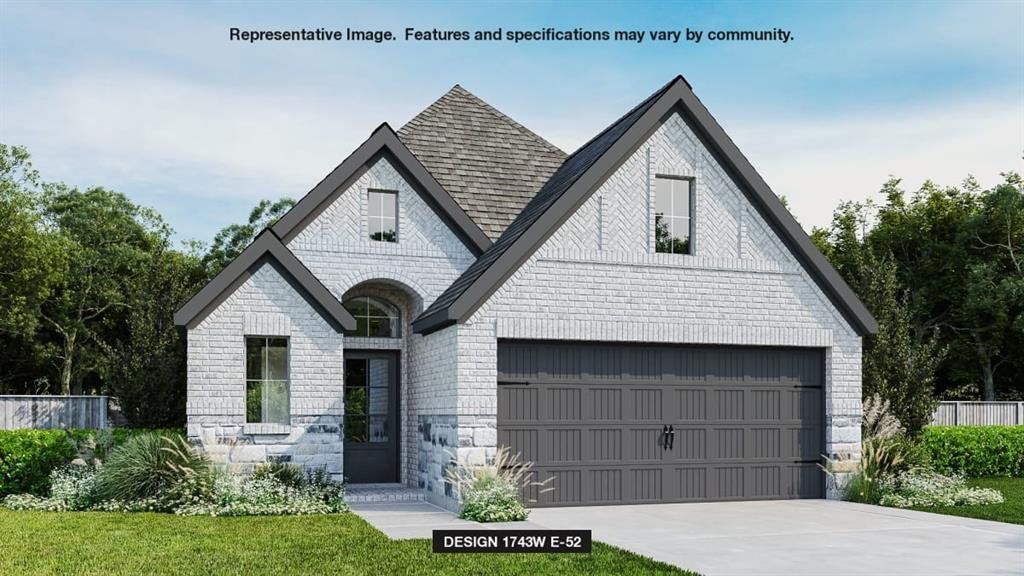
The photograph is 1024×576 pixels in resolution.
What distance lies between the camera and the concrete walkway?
388 inches

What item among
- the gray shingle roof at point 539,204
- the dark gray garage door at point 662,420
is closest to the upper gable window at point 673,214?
the gray shingle roof at point 539,204

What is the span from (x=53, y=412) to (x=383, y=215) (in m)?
7.57

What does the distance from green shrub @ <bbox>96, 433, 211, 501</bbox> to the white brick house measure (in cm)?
42

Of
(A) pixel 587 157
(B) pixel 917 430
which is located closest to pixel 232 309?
(A) pixel 587 157

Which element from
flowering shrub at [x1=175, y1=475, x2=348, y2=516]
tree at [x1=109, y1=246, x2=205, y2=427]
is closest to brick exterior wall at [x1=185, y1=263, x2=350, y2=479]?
flowering shrub at [x1=175, y1=475, x2=348, y2=516]

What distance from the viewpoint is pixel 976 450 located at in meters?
22.1

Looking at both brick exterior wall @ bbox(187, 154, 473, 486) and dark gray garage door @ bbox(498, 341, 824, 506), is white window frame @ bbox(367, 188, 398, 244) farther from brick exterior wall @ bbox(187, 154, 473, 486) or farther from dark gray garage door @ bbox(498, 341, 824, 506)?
dark gray garage door @ bbox(498, 341, 824, 506)

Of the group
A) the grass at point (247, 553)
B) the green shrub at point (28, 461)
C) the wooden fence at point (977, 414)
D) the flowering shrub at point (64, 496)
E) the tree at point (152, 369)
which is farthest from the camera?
the wooden fence at point (977, 414)

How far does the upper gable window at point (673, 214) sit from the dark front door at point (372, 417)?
5396 mm

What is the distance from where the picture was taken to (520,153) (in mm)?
20156

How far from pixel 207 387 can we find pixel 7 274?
27243 millimetres

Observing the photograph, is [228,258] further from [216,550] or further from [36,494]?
[216,550]

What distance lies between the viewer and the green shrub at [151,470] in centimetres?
1470

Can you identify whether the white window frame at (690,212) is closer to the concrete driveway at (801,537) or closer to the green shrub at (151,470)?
A: the concrete driveway at (801,537)
